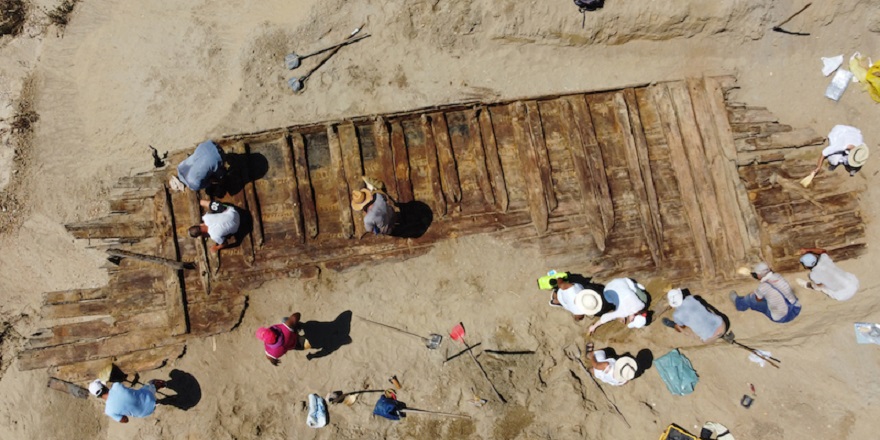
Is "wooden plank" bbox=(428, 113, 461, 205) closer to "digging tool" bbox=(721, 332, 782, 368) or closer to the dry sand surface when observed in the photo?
the dry sand surface

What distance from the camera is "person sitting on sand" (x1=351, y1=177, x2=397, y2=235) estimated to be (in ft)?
25.8

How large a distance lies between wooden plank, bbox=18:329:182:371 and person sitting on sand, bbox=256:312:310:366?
191cm

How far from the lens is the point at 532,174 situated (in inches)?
356

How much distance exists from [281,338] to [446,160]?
13.4 feet

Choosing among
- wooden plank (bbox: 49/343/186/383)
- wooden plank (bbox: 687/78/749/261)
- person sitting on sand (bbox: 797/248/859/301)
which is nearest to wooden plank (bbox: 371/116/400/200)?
wooden plank (bbox: 49/343/186/383)

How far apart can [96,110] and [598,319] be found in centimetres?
1129

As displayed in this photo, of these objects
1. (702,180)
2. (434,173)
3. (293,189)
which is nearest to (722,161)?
(702,180)

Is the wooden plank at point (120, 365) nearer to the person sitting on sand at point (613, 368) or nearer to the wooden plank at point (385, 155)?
the wooden plank at point (385, 155)

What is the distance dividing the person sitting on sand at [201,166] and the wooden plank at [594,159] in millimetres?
6250

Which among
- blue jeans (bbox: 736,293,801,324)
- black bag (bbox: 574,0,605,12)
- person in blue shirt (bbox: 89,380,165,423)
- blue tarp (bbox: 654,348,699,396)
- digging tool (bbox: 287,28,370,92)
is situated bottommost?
blue tarp (bbox: 654,348,699,396)

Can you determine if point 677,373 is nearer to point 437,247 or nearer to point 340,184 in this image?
point 437,247

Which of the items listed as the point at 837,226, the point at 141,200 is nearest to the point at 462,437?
the point at 141,200

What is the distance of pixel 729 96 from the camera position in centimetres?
1000

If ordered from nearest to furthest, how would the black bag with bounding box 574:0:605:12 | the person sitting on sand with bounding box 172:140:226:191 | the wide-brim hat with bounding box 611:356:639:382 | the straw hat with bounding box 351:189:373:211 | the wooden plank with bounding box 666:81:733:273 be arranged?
the straw hat with bounding box 351:189:373:211
the person sitting on sand with bounding box 172:140:226:191
the wide-brim hat with bounding box 611:356:639:382
the wooden plank with bounding box 666:81:733:273
the black bag with bounding box 574:0:605:12
